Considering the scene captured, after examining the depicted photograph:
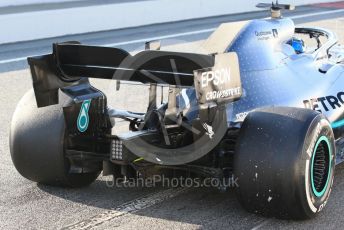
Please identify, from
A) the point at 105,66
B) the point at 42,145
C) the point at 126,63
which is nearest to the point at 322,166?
the point at 126,63

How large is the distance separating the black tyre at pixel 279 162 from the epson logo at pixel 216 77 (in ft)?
1.27

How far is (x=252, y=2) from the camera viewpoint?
20172 millimetres

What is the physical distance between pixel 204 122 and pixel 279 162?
0.53 metres

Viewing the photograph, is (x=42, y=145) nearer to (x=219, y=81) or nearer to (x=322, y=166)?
(x=219, y=81)

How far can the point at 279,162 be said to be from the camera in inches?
173

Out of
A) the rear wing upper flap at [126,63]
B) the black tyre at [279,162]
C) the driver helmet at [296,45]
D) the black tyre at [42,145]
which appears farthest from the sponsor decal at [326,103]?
the black tyre at [42,145]

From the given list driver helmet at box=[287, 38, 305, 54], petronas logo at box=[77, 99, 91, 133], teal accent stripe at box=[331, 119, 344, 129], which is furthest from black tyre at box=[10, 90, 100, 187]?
driver helmet at box=[287, 38, 305, 54]

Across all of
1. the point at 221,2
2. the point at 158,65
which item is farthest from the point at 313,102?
the point at 221,2

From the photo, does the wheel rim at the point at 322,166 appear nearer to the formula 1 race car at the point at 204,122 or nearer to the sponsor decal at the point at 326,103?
the formula 1 race car at the point at 204,122

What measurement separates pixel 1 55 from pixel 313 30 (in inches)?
284

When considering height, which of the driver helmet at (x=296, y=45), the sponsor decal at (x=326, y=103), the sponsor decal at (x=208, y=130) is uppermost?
the driver helmet at (x=296, y=45)

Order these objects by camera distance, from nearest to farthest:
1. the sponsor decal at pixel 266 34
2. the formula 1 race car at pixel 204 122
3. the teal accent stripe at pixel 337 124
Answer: the formula 1 race car at pixel 204 122 < the sponsor decal at pixel 266 34 < the teal accent stripe at pixel 337 124

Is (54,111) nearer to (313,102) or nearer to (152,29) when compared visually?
(313,102)

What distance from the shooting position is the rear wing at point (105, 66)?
429 centimetres
